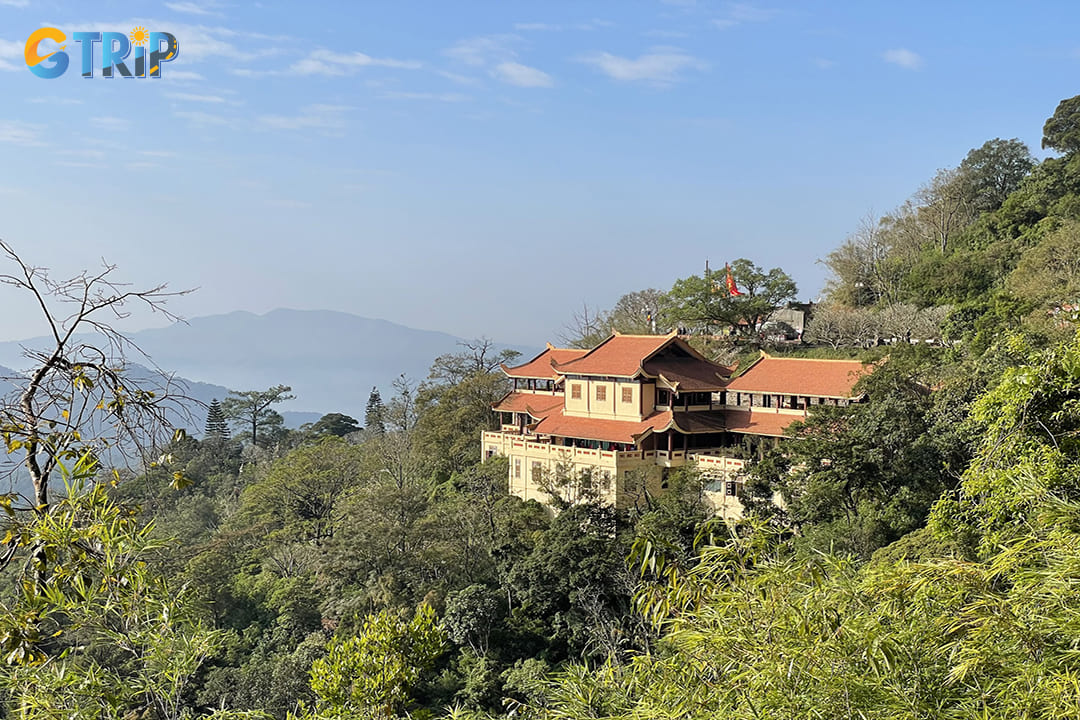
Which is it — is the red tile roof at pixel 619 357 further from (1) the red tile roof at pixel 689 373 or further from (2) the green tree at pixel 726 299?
(2) the green tree at pixel 726 299

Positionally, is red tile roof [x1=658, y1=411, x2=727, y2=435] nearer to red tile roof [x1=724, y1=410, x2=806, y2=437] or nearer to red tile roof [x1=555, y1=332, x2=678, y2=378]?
red tile roof [x1=724, y1=410, x2=806, y2=437]

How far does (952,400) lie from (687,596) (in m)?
11.4

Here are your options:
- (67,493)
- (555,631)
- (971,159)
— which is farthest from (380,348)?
(67,493)

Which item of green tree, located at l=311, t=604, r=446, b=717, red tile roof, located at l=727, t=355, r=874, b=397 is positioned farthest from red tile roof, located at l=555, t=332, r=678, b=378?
green tree, located at l=311, t=604, r=446, b=717

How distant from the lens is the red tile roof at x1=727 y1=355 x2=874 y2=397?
1619 centimetres

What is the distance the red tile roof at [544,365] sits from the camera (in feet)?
70.5

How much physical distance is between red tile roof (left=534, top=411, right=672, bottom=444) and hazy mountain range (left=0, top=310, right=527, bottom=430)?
103 m

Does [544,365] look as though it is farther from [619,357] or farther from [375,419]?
[375,419]

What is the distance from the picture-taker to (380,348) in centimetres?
18238

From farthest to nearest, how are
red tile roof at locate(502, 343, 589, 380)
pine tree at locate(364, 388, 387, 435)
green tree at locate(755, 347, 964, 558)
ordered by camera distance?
pine tree at locate(364, 388, 387, 435) → red tile roof at locate(502, 343, 589, 380) → green tree at locate(755, 347, 964, 558)

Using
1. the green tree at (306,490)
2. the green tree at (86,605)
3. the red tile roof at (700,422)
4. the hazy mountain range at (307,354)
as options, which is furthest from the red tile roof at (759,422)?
the hazy mountain range at (307,354)

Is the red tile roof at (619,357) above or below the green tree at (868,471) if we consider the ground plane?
above

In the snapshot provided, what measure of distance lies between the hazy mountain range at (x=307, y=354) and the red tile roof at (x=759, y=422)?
346 feet

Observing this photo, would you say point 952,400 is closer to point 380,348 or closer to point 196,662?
point 196,662
